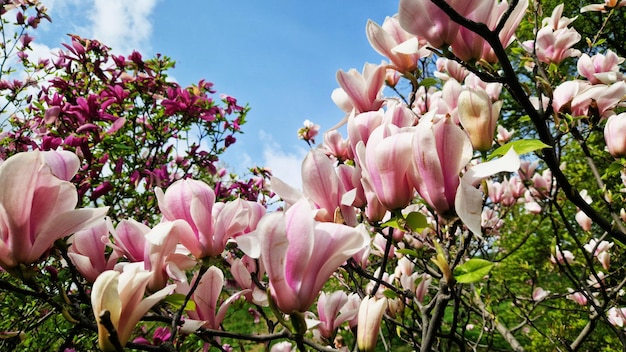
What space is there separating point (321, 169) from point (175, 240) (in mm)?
344

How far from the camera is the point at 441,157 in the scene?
0.67 meters

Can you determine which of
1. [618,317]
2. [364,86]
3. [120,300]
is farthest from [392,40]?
[618,317]

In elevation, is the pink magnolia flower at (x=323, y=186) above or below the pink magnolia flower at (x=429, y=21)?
below

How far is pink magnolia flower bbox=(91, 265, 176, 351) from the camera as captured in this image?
56cm

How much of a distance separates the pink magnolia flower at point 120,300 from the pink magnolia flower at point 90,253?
0.26 meters

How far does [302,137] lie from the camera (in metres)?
3.00

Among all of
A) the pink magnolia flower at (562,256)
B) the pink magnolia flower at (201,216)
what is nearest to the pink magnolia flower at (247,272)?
the pink magnolia flower at (201,216)

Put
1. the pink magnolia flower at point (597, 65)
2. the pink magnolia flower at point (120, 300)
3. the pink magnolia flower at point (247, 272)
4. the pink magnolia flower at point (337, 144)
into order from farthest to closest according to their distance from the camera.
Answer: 1. the pink magnolia flower at point (597, 65)
2. the pink magnolia flower at point (337, 144)
3. the pink magnolia flower at point (247, 272)
4. the pink magnolia flower at point (120, 300)

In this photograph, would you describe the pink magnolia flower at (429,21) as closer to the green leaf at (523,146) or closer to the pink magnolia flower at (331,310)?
the green leaf at (523,146)

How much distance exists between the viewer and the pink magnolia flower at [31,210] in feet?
1.98


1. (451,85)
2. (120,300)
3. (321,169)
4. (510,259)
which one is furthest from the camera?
(510,259)

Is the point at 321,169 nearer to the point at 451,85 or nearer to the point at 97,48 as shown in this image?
the point at 451,85

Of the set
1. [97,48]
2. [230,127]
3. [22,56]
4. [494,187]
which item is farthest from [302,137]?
[22,56]

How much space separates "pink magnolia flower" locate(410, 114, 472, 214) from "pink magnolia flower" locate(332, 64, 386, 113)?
41 centimetres
